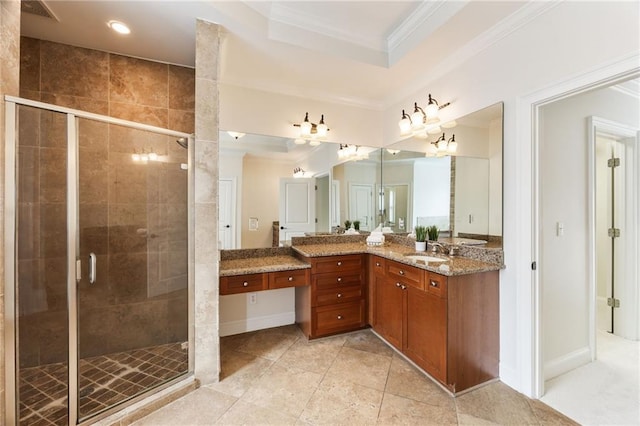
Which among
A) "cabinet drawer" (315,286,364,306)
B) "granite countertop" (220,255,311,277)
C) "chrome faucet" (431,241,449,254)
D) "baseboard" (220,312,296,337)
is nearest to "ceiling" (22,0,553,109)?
"chrome faucet" (431,241,449,254)

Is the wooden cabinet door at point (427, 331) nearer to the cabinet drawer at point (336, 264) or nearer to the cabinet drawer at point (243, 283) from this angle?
the cabinet drawer at point (336, 264)

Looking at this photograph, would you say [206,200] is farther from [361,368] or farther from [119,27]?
[361,368]

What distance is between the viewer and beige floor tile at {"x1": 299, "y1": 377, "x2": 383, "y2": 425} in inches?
64.4

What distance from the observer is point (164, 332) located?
7.30 feet

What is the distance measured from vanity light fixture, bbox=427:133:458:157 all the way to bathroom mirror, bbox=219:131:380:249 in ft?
2.47

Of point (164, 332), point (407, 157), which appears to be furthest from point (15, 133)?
point (407, 157)

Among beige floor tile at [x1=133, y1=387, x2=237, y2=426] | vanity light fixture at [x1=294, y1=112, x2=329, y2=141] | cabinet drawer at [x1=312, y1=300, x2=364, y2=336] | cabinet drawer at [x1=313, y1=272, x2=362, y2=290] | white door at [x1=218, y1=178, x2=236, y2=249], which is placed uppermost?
vanity light fixture at [x1=294, y1=112, x2=329, y2=141]

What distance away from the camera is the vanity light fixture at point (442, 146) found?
2521 millimetres

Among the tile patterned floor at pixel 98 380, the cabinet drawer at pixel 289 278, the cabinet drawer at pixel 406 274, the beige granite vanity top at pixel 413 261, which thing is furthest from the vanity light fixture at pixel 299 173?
the tile patterned floor at pixel 98 380

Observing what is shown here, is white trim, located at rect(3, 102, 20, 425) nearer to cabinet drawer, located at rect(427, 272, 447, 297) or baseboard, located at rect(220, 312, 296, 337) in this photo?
baseboard, located at rect(220, 312, 296, 337)

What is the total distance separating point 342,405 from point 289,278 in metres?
1.08

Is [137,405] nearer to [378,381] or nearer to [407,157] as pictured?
[378,381]

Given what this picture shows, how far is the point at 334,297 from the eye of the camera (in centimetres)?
265

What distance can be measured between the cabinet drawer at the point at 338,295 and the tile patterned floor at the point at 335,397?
0.45m
